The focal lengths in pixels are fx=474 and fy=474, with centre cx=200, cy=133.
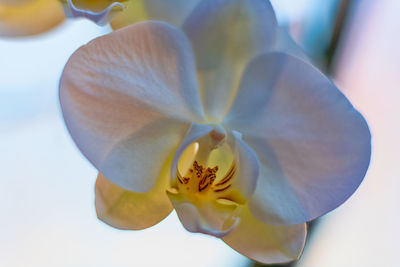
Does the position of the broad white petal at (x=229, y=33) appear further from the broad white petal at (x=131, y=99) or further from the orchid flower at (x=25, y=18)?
the orchid flower at (x=25, y=18)

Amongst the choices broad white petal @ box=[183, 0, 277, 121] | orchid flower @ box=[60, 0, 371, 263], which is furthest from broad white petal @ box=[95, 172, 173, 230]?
broad white petal @ box=[183, 0, 277, 121]

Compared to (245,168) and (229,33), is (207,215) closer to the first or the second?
(245,168)

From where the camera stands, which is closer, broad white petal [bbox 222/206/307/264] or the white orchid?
the white orchid

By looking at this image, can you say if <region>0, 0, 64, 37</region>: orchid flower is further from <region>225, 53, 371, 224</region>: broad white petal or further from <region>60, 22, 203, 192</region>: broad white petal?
<region>225, 53, 371, 224</region>: broad white petal

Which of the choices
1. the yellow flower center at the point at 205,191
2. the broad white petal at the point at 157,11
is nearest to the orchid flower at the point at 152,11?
the broad white petal at the point at 157,11

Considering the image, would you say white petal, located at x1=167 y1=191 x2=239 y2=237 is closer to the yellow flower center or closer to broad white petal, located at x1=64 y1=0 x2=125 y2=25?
the yellow flower center

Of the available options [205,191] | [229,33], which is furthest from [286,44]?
[205,191]

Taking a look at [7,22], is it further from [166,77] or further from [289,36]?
[289,36]

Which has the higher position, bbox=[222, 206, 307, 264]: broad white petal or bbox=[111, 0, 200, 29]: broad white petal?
bbox=[111, 0, 200, 29]: broad white petal

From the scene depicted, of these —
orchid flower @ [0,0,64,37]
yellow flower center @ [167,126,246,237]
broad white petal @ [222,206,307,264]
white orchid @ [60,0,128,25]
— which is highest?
white orchid @ [60,0,128,25]
